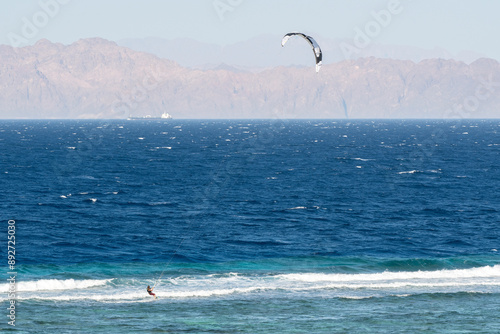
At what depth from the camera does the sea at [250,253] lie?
4106 centimetres

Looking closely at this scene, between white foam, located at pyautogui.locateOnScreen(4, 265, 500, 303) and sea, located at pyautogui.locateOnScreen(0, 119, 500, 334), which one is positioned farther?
white foam, located at pyautogui.locateOnScreen(4, 265, 500, 303)

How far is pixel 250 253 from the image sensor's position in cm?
5772

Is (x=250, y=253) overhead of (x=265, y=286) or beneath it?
overhead

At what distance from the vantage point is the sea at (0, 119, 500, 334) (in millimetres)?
41062

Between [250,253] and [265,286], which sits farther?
[250,253]

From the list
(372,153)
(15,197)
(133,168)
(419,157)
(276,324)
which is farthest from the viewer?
(372,153)

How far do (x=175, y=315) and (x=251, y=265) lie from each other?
529 inches

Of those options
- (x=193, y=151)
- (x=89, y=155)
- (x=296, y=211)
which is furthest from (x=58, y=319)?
(x=193, y=151)

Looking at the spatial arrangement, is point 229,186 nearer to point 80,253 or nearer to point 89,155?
point 80,253

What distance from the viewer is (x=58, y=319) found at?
3991cm

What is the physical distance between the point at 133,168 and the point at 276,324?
88.4m

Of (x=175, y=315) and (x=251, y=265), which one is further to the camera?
(x=251, y=265)

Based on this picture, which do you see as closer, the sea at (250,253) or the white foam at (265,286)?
the sea at (250,253)

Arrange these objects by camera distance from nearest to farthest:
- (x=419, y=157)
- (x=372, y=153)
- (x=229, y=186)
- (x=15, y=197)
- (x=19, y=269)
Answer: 1. (x=19, y=269)
2. (x=15, y=197)
3. (x=229, y=186)
4. (x=419, y=157)
5. (x=372, y=153)
